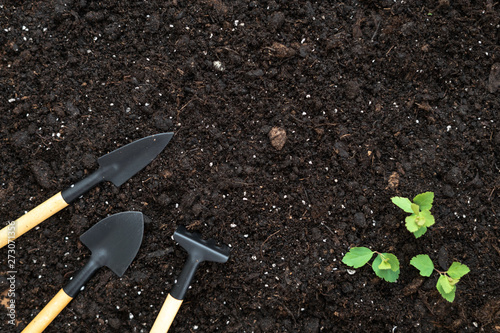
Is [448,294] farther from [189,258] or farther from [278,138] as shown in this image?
[189,258]

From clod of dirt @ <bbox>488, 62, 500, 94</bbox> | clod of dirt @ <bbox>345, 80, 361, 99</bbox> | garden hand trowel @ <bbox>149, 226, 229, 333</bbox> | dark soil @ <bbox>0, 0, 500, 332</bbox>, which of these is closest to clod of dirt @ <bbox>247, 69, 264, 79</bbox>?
dark soil @ <bbox>0, 0, 500, 332</bbox>

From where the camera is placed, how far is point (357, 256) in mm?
1729

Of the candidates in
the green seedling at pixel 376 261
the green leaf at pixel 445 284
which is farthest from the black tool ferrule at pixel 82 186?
the green leaf at pixel 445 284

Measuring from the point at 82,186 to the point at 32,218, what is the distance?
0.25 m

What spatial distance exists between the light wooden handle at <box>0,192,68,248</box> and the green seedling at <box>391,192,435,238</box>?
1.49m

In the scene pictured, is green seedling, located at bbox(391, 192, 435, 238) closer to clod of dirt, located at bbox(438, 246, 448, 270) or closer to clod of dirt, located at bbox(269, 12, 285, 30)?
clod of dirt, located at bbox(438, 246, 448, 270)

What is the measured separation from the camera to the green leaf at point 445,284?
1669mm

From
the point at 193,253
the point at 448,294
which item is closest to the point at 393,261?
the point at 448,294

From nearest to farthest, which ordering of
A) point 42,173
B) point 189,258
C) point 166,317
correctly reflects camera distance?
point 166,317 → point 189,258 → point 42,173

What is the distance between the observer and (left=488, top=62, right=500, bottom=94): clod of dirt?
1.88 metres

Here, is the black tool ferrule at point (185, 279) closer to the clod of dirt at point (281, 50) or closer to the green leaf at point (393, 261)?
the green leaf at point (393, 261)

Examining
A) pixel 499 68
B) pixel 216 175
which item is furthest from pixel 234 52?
pixel 499 68

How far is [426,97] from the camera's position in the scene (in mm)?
1875

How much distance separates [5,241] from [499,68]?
2.46 meters
